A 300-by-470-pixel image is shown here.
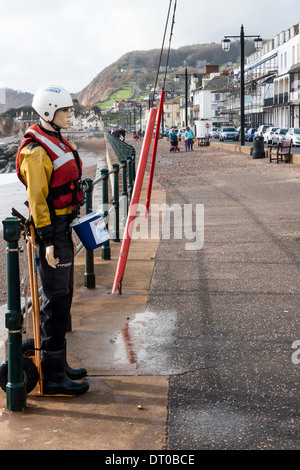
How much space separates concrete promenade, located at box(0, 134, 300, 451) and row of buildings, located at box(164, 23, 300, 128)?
166 ft

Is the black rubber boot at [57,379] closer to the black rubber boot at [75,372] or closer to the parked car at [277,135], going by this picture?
the black rubber boot at [75,372]

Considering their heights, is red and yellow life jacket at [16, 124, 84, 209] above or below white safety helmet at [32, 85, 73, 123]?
below

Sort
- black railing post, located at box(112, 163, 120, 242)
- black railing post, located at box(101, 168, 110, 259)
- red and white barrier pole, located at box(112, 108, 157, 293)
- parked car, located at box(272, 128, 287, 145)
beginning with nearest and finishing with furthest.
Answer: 1. red and white barrier pole, located at box(112, 108, 157, 293)
2. black railing post, located at box(101, 168, 110, 259)
3. black railing post, located at box(112, 163, 120, 242)
4. parked car, located at box(272, 128, 287, 145)

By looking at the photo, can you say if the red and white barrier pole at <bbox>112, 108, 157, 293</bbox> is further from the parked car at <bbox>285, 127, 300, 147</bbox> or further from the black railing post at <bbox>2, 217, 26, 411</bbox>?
the parked car at <bbox>285, 127, 300, 147</bbox>

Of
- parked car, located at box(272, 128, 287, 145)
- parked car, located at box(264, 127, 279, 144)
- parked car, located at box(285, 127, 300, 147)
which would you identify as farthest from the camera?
parked car, located at box(264, 127, 279, 144)

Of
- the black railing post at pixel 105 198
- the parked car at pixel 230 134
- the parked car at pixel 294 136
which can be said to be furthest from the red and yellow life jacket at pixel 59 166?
the parked car at pixel 230 134

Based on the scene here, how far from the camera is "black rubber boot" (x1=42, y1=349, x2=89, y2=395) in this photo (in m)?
4.13

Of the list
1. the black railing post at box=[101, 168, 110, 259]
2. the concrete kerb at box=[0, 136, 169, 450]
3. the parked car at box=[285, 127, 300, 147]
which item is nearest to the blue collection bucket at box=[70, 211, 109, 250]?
the concrete kerb at box=[0, 136, 169, 450]

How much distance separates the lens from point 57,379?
418cm

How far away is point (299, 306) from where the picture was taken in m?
6.00

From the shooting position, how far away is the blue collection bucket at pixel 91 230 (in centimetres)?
439

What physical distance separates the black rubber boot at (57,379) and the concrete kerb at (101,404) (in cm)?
5

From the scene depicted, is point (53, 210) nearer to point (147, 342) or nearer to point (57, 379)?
point (57, 379)

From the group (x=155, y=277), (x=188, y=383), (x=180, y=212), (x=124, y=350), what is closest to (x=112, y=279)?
(x=155, y=277)
